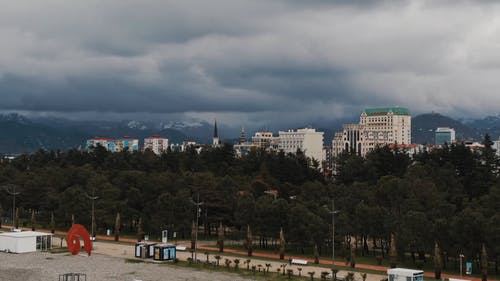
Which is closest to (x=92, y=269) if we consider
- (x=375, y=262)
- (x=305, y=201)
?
(x=375, y=262)

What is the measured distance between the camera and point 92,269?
144 feet

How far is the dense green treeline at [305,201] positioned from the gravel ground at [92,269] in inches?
513

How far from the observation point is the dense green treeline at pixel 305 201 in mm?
48781

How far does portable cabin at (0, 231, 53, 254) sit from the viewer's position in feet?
175

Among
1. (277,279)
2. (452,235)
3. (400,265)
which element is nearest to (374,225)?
(400,265)

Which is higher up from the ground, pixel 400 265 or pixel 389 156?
pixel 389 156

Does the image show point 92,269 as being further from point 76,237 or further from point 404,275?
point 404,275

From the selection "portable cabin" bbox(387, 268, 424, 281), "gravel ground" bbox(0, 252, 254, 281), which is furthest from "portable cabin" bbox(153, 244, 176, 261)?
"portable cabin" bbox(387, 268, 424, 281)

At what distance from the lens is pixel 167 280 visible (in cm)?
3972

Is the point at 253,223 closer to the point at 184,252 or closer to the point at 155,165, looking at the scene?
the point at 184,252

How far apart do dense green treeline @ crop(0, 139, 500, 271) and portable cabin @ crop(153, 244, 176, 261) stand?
35.0 feet

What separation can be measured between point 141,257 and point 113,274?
343 inches

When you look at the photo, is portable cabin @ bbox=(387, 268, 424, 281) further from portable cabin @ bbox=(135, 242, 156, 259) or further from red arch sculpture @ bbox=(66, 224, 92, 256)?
red arch sculpture @ bbox=(66, 224, 92, 256)

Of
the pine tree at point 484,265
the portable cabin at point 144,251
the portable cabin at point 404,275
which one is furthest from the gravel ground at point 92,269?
the pine tree at point 484,265
